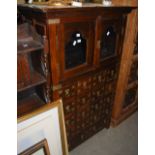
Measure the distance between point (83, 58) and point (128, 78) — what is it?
81 cm

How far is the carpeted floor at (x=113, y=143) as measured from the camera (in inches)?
72.9

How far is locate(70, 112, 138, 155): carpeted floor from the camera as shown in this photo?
1853 mm

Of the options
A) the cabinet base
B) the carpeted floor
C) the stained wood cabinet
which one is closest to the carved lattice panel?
the stained wood cabinet

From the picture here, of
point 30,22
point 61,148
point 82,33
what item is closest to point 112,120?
point 61,148

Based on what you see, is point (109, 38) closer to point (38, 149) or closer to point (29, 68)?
point (29, 68)

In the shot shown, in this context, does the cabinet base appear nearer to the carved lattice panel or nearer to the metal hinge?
the carved lattice panel

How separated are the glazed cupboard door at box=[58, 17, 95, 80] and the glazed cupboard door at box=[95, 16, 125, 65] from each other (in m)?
0.07

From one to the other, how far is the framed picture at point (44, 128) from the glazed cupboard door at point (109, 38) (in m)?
0.61

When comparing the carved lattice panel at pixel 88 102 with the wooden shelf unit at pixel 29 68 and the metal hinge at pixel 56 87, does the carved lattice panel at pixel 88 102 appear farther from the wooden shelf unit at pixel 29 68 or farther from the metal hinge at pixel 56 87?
the wooden shelf unit at pixel 29 68

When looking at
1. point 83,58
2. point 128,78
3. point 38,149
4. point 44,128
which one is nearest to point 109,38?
point 83,58
